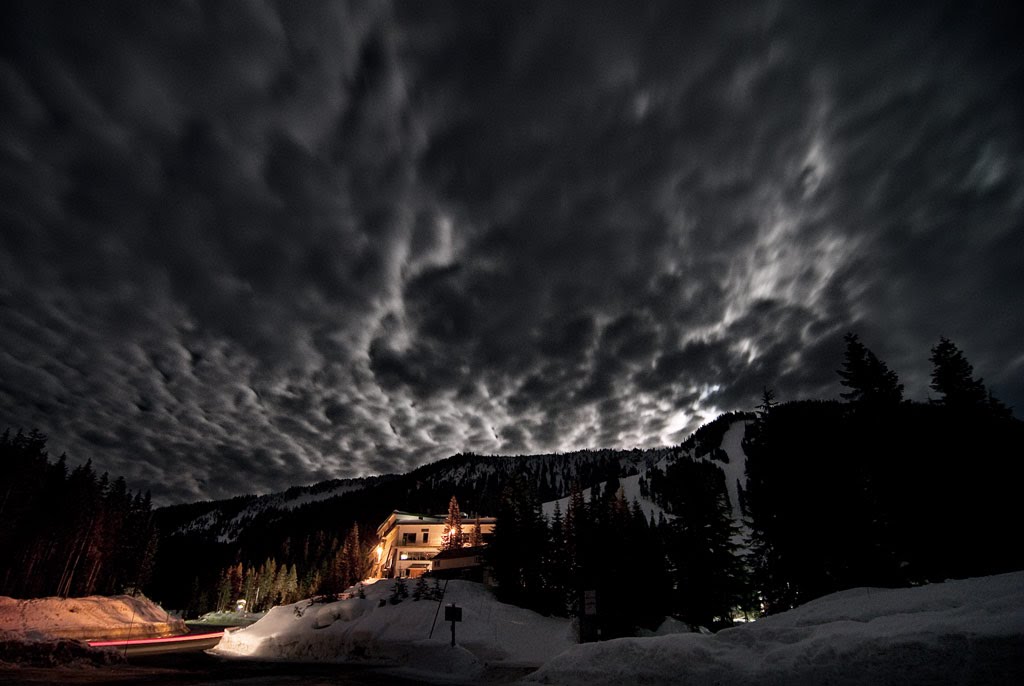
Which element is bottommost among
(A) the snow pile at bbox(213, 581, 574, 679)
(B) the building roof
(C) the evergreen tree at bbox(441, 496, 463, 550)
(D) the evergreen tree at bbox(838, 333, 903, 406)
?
(A) the snow pile at bbox(213, 581, 574, 679)

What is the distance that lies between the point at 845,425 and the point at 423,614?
31.5 metres

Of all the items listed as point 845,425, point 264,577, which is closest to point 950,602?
point 845,425

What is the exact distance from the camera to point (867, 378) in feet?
90.5

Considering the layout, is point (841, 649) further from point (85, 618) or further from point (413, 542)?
point (413, 542)

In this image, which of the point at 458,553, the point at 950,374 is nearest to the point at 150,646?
the point at 458,553

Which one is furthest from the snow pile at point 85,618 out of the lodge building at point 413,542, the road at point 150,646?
the lodge building at point 413,542

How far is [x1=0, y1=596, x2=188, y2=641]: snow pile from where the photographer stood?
42.3m

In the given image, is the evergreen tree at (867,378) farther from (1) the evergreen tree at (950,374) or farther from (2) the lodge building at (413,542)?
(2) the lodge building at (413,542)

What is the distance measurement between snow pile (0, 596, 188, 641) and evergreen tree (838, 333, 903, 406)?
62735 mm

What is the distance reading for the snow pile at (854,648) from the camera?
26.9 ft

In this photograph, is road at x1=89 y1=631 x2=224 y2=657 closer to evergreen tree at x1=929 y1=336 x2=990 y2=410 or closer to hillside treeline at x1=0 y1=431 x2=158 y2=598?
hillside treeline at x1=0 y1=431 x2=158 y2=598

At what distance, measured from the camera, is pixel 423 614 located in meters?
32.5

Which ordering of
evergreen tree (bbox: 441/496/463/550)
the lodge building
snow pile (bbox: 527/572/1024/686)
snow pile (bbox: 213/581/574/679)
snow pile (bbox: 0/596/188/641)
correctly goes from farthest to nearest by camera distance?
the lodge building < evergreen tree (bbox: 441/496/463/550) < snow pile (bbox: 0/596/188/641) < snow pile (bbox: 213/581/574/679) < snow pile (bbox: 527/572/1024/686)

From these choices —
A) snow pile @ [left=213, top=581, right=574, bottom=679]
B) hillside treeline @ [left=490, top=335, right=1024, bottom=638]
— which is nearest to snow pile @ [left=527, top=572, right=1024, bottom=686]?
hillside treeline @ [left=490, top=335, right=1024, bottom=638]
